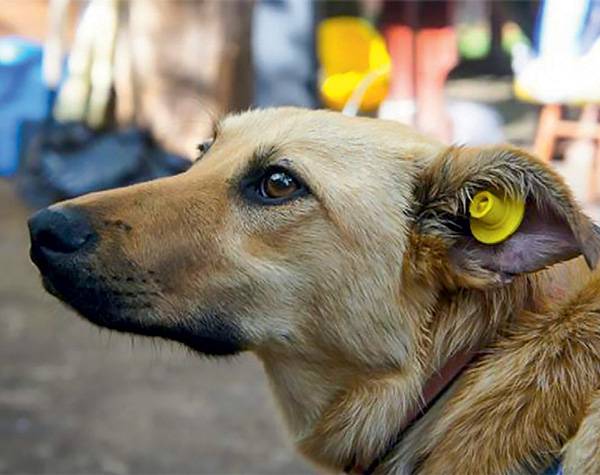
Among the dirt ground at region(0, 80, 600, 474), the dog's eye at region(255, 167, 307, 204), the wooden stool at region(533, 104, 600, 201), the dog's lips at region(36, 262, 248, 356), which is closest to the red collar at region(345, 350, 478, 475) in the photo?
the dog's lips at region(36, 262, 248, 356)

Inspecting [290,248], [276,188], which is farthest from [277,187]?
[290,248]

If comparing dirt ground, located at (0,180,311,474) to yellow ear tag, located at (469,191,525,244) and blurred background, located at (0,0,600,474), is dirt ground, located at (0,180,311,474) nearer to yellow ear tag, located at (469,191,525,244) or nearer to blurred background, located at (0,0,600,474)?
blurred background, located at (0,0,600,474)

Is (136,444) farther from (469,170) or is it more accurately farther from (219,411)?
(469,170)

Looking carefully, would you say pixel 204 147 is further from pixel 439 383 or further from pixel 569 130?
pixel 569 130

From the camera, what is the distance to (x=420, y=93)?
35.2 feet

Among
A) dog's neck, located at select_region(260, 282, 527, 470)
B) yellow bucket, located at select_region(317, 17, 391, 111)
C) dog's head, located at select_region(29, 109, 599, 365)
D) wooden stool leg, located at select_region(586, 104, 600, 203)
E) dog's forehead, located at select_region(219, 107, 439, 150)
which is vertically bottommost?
wooden stool leg, located at select_region(586, 104, 600, 203)

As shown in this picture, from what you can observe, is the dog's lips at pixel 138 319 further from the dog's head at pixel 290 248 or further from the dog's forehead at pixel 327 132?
the dog's forehead at pixel 327 132

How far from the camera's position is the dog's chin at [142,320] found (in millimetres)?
2680

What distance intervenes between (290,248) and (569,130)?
23.8 feet

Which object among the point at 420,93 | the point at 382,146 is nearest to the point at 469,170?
the point at 382,146

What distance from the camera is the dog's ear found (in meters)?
2.43

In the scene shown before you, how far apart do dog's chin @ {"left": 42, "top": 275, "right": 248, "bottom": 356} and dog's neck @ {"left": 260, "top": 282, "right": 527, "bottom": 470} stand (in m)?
0.18

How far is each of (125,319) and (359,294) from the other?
0.58 m

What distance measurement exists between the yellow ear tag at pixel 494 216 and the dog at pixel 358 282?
0.06 ft
